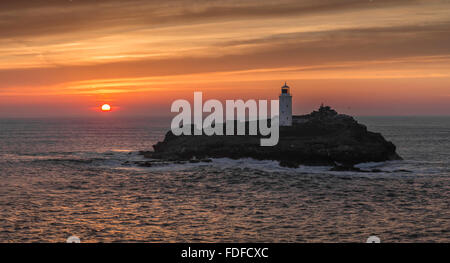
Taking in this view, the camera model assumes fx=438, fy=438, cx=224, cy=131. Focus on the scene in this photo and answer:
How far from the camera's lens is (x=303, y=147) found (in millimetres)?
64750

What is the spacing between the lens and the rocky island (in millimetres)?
62812

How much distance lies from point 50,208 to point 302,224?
64.4 feet

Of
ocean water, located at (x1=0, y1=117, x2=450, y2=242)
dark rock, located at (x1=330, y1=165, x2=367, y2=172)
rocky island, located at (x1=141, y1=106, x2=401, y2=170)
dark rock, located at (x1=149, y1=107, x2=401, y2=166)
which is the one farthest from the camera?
dark rock, located at (x1=149, y1=107, x2=401, y2=166)

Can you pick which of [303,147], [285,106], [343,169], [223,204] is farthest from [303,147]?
[223,204]

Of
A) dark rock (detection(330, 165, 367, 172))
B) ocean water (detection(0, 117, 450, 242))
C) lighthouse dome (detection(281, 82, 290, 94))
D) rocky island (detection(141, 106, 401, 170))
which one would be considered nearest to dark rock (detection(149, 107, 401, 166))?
rocky island (detection(141, 106, 401, 170))

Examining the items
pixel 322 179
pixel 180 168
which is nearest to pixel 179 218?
pixel 322 179

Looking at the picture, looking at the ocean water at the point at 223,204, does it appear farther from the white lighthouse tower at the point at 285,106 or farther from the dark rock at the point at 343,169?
the white lighthouse tower at the point at 285,106

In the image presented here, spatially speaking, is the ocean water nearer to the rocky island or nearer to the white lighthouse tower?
the rocky island

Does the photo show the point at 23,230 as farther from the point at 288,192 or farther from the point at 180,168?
the point at 180,168

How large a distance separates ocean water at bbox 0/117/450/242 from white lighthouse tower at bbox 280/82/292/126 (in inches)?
982

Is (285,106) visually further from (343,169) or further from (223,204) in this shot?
(223,204)

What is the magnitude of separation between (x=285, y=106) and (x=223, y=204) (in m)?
50.6

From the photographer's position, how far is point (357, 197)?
1555 inches

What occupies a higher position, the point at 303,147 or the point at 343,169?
the point at 303,147
